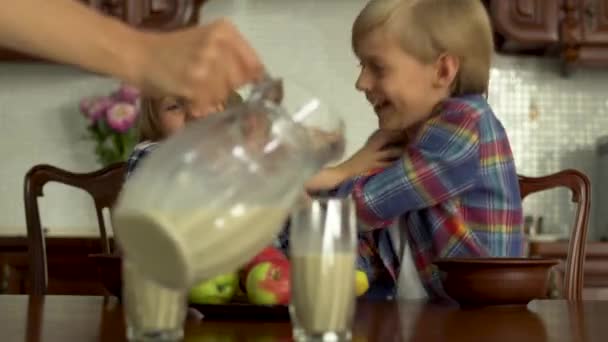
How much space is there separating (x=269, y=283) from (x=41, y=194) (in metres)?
0.81

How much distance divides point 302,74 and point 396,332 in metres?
1.97

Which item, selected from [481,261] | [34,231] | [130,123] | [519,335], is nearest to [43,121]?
[130,123]

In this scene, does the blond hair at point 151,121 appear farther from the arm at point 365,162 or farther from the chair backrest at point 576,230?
the chair backrest at point 576,230

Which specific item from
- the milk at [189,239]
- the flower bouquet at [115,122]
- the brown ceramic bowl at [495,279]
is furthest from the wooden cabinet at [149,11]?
the milk at [189,239]

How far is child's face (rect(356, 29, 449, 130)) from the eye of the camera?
5.47 ft

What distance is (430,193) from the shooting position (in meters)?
1.49

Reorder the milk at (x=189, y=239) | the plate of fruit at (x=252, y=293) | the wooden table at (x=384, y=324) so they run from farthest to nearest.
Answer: the plate of fruit at (x=252, y=293) → the wooden table at (x=384, y=324) → the milk at (x=189, y=239)

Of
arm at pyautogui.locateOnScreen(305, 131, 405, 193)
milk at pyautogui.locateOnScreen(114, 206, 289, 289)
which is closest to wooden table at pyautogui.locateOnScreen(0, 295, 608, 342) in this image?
milk at pyautogui.locateOnScreen(114, 206, 289, 289)

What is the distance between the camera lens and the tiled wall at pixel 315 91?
2.81 meters

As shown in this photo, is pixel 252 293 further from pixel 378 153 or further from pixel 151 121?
pixel 151 121

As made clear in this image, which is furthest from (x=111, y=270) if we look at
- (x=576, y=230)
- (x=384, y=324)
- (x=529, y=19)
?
(x=529, y=19)

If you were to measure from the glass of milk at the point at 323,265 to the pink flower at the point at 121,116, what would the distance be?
1.95m

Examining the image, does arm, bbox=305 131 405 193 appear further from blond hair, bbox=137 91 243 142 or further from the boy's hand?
blond hair, bbox=137 91 243 142

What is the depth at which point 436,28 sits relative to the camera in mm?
1669
